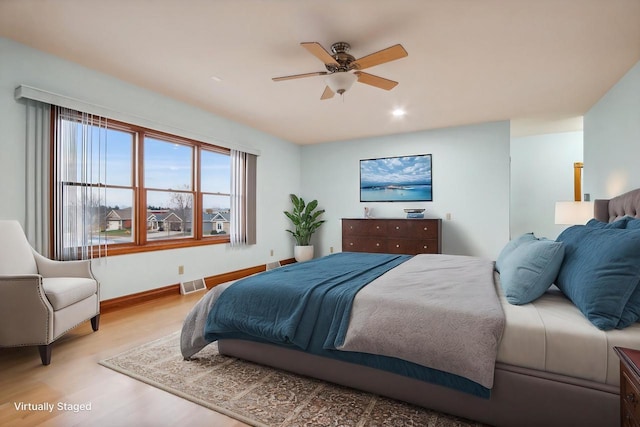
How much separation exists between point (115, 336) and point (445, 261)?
9.83ft

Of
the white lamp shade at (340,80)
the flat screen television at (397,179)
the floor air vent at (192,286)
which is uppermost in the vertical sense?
the white lamp shade at (340,80)

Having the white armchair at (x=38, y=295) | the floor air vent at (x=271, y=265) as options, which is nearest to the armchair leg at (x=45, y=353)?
the white armchair at (x=38, y=295)

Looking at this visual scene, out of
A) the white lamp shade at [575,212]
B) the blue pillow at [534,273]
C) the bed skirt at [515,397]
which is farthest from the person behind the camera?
the white lamp shade at [575,212]

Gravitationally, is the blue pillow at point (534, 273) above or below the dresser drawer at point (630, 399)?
above

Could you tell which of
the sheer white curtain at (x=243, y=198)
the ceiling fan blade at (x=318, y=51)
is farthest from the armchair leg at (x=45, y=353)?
the sheer white curtain at (x=243, y=198)

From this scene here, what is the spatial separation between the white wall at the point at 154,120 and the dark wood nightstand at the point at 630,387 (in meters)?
4.03

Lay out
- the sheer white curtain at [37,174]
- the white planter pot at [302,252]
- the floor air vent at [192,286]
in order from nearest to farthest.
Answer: the sheer white curtain at [37,174], the floor air vent at [192,286], the white planter pot at [302,252]

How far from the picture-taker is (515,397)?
4.67 feet

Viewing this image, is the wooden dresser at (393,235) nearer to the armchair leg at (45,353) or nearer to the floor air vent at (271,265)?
the floor air vent at (271,265)

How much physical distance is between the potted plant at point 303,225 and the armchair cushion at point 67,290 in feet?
12.4

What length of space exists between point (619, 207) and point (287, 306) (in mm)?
3171

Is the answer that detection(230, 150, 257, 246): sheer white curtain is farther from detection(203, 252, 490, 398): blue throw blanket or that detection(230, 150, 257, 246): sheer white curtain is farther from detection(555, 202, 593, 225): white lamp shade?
detection(555, 202, 593, 225): white lamp shade

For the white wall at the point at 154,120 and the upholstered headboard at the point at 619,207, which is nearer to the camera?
Answer: the upholstered headboard at the point at 619,207

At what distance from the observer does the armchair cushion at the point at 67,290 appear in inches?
88.4
